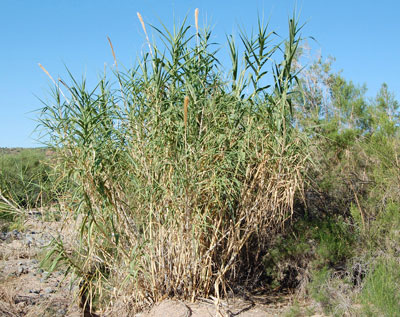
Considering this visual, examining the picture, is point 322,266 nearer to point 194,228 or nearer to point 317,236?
point 317,236

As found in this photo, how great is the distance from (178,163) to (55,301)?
2971mm

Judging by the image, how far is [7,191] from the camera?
598 cm

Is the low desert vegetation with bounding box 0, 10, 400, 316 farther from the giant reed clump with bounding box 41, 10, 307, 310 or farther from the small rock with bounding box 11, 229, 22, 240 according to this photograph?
the small rock with bounding box 11, 229, 22, 240

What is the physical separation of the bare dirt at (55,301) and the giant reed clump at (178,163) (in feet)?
0.75

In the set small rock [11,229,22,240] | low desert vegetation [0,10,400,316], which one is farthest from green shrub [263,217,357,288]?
small rock [11,229,22,240]

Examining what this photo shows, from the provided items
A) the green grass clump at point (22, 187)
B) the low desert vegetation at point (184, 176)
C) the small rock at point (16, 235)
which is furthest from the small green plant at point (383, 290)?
the small rock at point (16, 235)

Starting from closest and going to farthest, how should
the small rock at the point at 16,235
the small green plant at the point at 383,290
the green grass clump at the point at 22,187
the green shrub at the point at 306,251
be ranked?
the small green plant at the point at 383,290 < the green grass clump at the point at 22,187 < the green shrub at the point at 306,251 < the small rock at the point at 16,235

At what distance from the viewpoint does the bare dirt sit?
5090 mm

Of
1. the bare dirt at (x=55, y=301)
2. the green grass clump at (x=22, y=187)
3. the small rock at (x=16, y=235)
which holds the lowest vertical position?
the bare dirt at (x=55, y=301)

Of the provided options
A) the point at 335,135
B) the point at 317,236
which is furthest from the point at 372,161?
the point at 317,236

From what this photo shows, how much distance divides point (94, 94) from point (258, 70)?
1.93 m

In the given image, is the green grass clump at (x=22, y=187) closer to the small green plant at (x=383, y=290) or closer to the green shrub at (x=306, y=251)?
the green shrub at (x=306, y=251)

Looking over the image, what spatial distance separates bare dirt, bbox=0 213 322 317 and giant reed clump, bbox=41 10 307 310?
23 cm

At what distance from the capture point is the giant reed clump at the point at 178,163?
4934 millimetres
